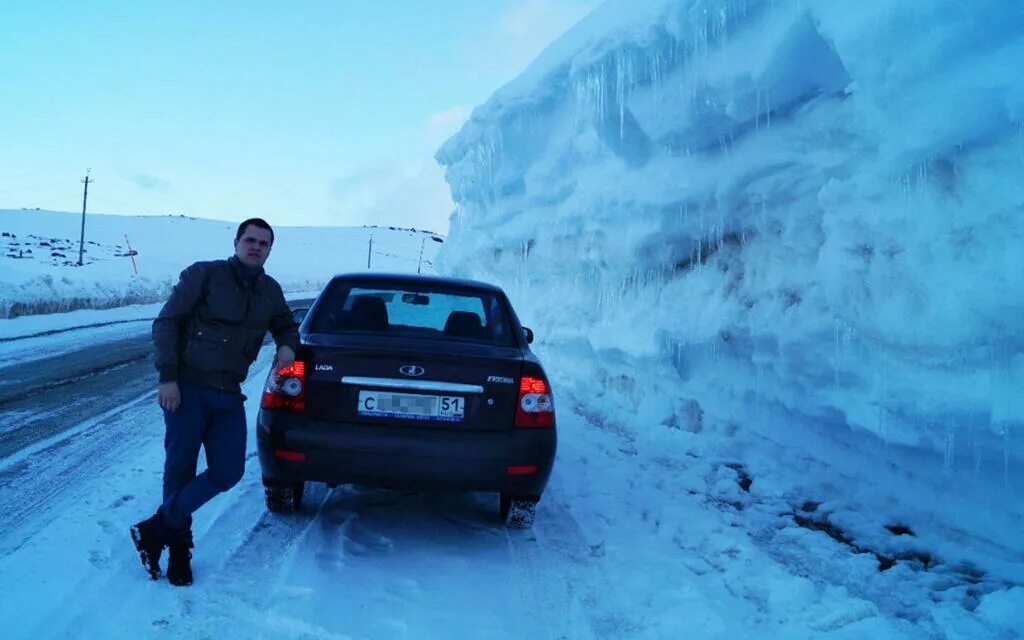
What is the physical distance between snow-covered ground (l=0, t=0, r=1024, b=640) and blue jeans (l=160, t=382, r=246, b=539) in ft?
1.08

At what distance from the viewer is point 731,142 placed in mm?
6438

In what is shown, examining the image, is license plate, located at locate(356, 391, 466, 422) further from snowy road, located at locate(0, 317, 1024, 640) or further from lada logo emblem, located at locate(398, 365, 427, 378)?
snowy road, located at locate(0, 317, 1024, 640)

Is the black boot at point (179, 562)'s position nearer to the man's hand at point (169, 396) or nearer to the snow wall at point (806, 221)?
the man's hand at point (169, 396)

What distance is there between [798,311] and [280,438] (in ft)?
11.9

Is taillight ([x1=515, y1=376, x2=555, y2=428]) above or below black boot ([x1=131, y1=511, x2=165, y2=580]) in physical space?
above

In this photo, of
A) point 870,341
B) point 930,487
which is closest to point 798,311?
point 870,341

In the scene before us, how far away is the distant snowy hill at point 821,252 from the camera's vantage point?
3619 mm

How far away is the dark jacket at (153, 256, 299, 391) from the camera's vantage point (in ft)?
9.61

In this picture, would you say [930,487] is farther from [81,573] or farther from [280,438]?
[81,573]

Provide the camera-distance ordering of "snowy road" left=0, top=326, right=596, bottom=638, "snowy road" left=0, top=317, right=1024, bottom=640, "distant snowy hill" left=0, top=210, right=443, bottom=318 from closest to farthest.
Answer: "snowy road" left=0, top=326, right=596, bottom=638, "snowy road" left=0, top=317, right=1024, bottom=640, "distant snowy hill" left=0, top=210, right=443, bottom=318

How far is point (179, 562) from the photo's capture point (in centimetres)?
292

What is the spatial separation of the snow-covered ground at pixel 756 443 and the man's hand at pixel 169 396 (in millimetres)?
757

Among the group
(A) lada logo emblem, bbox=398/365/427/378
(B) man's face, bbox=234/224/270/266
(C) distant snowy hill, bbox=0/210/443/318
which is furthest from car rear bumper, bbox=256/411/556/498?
(C) distant snowy hill, bbox=0/210/443/318

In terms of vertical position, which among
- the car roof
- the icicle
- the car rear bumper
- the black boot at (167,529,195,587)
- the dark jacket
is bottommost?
the black boot at (167,529,195,587)
